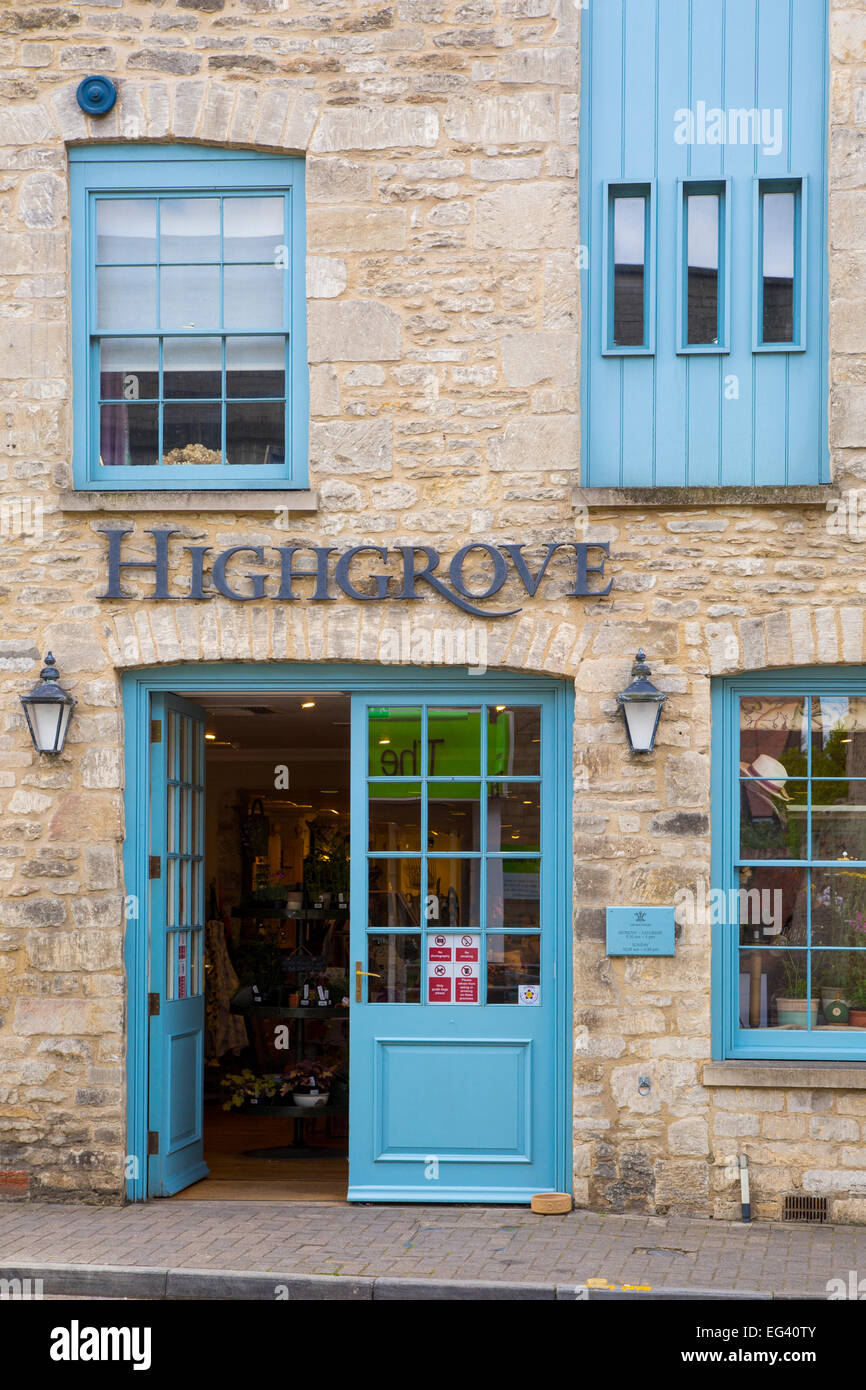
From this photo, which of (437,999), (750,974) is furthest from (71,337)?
(750,974)

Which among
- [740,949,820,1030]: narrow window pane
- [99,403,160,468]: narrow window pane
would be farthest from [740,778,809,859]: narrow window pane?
[99,403,160,468]: narrow window pane

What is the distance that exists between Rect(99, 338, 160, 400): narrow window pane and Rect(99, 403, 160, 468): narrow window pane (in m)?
0.08

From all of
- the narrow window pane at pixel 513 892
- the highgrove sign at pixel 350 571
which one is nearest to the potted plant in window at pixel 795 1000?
the narrow window pane at pixel 513 892

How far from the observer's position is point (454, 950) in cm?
807

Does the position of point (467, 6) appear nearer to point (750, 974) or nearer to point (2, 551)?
point (2, 551)

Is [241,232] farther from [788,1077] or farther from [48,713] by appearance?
[788,1077]

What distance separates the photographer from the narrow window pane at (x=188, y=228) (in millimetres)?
8266

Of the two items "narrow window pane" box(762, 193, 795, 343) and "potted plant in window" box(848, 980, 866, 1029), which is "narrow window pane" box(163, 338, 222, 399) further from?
"potted plant in window" box(848, 980, 866, 1029)

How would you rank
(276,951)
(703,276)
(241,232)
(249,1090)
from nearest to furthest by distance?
1. (703,276)
2. (241,232)
3. (249,1090)
4. (276,951)

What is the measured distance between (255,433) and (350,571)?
3.27 feet

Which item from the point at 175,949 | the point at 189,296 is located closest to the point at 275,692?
the point at 175,949

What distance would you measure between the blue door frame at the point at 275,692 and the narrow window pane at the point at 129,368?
62.5 inches

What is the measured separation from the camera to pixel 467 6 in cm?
807

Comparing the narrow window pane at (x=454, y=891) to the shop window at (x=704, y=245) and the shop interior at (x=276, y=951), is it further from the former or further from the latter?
the shop window at (x=704, y=245)
